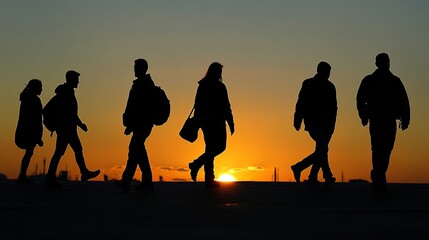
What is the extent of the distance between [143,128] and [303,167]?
3833 millimetres

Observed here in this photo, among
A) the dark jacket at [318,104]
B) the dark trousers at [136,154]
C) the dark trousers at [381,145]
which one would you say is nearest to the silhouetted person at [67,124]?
the dark trousers at [136,154]

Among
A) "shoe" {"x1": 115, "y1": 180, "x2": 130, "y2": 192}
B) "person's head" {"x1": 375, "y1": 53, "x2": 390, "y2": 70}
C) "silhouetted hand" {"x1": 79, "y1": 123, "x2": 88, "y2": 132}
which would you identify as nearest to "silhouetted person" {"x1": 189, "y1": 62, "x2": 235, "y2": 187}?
"shoe" {"x1": 115, "y1": 180, "x2": 130, "y2": 192}

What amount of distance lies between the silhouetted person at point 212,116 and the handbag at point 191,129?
105mm

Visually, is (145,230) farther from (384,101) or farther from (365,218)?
(384,101)

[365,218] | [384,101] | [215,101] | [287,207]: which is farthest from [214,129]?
[365,218]

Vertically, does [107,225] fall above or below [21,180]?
below

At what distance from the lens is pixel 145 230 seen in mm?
5789

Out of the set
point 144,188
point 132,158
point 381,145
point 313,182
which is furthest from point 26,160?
point 381,145

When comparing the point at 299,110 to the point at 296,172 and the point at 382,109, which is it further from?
the point at 382,109

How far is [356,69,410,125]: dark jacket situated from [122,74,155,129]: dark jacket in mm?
3292

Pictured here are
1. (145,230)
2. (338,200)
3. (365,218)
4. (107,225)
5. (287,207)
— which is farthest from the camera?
(338,200)

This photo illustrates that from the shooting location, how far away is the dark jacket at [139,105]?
1246 cm

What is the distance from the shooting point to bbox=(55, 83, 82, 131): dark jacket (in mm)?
14836

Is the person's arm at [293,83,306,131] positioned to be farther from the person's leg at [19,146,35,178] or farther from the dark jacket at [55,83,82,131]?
the person's leg at [19,146,35,178]
